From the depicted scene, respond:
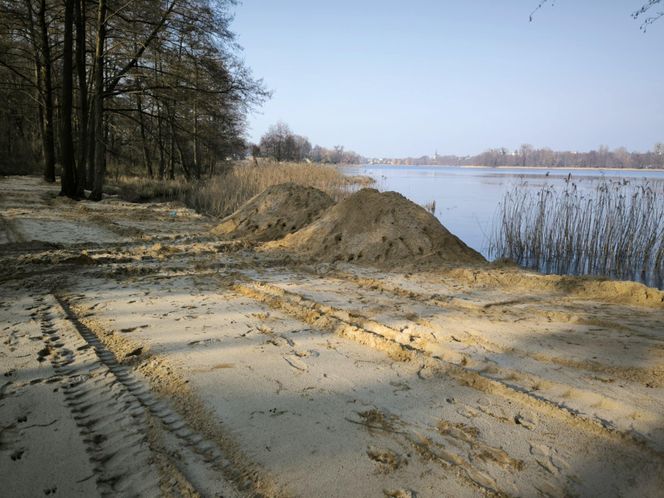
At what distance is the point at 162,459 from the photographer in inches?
76.9

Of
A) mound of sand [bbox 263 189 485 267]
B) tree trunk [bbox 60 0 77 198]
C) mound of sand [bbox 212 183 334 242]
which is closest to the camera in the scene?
mound of sand [bbox 263 189 485 267]

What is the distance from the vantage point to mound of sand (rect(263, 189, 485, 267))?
674 centimetres

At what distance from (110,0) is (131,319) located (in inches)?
587

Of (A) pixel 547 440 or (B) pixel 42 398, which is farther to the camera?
(B) pixel 42 398

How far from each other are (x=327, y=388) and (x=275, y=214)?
22.2 feet

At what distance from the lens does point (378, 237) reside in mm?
7074

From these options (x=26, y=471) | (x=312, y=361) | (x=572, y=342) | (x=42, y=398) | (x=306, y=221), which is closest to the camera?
(x=26, y=471)

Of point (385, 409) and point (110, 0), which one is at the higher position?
point (110, 0)

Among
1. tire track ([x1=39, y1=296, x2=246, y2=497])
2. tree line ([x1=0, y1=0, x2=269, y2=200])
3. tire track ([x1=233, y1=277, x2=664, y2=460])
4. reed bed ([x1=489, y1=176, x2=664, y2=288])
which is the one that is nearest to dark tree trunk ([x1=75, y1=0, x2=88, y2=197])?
tree line ([x1=0, y1=0, x2=269, y2=200])

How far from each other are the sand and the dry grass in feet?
31.3

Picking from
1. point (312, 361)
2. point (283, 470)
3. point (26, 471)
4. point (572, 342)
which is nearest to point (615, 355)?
point (572, 342)

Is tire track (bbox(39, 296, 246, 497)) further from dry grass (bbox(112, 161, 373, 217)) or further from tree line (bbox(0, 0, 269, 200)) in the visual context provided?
tree line (bbox(0, 0, 269, 200))

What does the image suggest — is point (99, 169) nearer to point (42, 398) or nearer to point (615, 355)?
point (42, 398)

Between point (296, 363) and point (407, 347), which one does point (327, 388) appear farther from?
point (407, 347)
